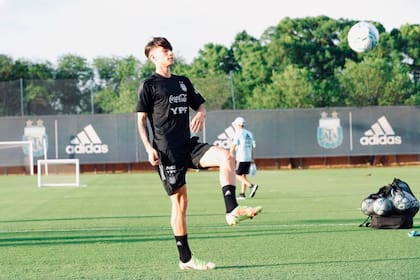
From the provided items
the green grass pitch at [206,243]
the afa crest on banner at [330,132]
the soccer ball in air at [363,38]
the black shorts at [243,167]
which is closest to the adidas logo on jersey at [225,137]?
the afa crest on banner at [330,132]

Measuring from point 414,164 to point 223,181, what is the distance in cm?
3799

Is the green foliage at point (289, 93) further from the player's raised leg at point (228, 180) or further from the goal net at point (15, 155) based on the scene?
the player's raised leg at point (228, 180)

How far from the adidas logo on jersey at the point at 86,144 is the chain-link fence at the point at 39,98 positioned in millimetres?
1550

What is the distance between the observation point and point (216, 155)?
8.71m

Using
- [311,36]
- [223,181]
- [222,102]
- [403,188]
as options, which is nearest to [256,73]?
[311,36]

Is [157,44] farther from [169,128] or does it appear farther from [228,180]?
[228,180]

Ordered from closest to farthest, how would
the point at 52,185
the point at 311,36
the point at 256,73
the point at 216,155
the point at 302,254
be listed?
the point at 216,155 → the point at 302,254 → the point at 52,185 → the point at 256,73 → the point at 311,36

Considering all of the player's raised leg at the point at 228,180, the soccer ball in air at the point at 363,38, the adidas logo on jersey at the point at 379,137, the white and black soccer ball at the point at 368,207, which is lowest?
the adidas logo on jersey at the point at 379,137

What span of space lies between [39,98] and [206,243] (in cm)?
3379

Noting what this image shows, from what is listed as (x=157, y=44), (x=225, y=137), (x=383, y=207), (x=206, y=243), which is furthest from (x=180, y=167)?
(x=225, y=137)

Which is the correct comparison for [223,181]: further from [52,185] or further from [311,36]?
[311,36]

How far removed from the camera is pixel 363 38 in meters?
19.8

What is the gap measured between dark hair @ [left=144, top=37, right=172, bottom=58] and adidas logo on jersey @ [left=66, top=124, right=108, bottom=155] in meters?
35.0

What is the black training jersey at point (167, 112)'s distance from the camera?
351 inches
